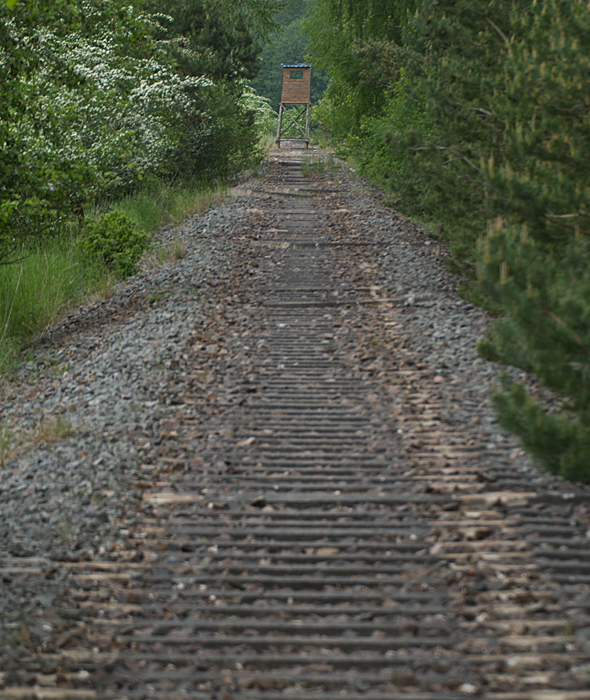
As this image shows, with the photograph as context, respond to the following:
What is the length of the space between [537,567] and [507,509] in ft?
1.81

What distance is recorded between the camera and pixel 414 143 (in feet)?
26.3

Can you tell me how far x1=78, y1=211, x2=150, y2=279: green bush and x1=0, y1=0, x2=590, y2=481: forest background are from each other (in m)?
0.02

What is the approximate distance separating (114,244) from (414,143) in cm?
439

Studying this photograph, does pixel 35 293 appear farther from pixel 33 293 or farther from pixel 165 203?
pixel 165 203

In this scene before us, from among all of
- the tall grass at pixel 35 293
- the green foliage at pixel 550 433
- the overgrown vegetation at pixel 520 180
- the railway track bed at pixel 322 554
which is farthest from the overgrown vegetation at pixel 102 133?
the green foliage at pixel 550 433

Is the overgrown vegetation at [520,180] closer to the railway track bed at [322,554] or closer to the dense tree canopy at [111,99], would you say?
the railway track bed at [322,554]

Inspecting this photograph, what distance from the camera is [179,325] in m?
6.86

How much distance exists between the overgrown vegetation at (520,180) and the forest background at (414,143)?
0.04ft

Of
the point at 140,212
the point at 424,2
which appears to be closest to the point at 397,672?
the point at 424,2

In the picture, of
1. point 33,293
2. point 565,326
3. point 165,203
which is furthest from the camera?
point 165,203

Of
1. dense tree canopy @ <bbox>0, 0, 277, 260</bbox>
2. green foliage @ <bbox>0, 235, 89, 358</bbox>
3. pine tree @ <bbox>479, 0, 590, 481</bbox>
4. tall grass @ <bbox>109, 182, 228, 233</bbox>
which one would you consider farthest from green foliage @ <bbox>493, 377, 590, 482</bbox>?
tall grass @ <bbox>109, 182, 228, 233</bbox>

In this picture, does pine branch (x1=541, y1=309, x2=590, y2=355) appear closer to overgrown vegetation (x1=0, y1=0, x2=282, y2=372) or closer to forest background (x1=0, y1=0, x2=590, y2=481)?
forest background (x1=0, y1=0, x2=590, y2=481)

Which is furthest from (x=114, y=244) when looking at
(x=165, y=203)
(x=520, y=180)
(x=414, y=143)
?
(x=520, y=180)

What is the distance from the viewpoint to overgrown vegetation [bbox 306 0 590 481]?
2672 mm
